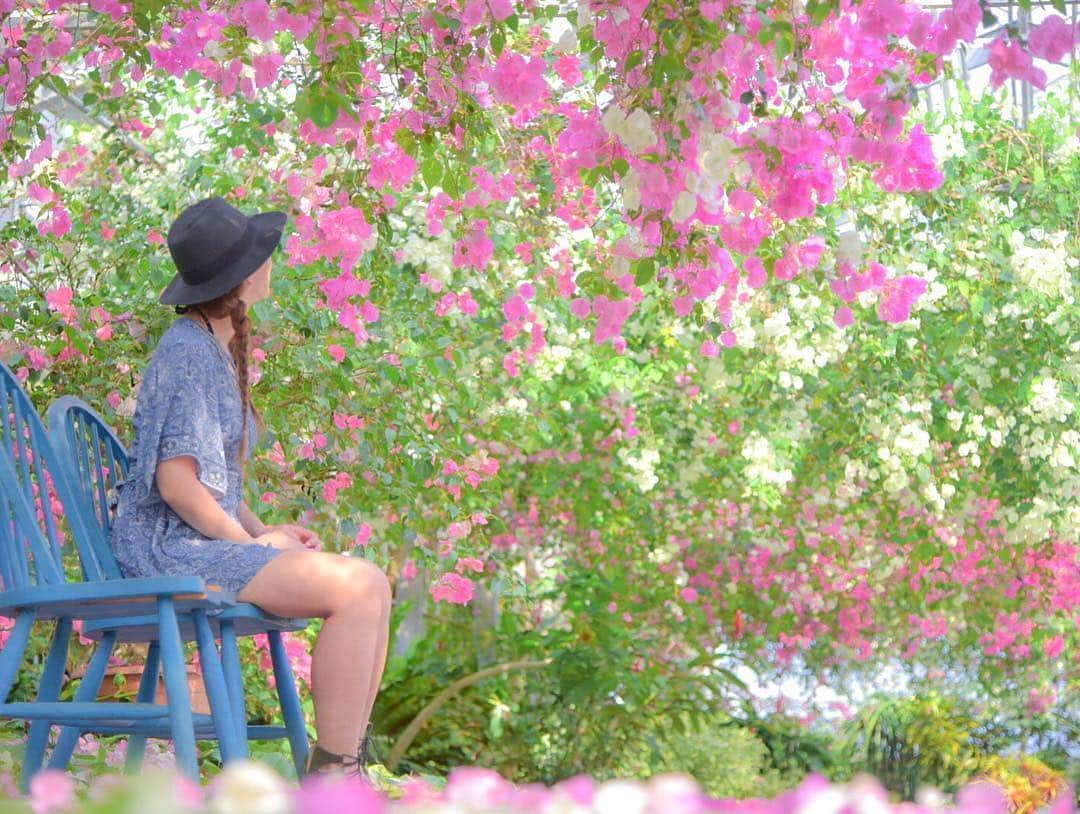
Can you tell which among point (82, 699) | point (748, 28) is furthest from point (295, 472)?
point (748, 28)

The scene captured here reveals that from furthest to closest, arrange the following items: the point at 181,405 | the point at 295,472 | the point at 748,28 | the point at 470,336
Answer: the point at 470,336 < the point at 295,472 < the point at 181,405 < the point at 748,28

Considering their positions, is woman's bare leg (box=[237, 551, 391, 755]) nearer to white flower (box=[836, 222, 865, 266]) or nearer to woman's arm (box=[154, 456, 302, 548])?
woman's arm (box=[154, 456, 302, 548])

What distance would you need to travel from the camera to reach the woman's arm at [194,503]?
8.24 feet

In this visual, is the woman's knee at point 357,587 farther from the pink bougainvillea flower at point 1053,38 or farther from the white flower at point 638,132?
the pink bougainvillea flower at point 1053,38

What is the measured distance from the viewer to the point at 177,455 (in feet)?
8.32

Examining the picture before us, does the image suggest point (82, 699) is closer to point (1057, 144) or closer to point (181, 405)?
point (181, 405)

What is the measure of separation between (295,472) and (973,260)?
3524 millimetres

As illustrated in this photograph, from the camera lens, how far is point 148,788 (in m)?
0.62

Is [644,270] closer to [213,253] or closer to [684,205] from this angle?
[684,205]

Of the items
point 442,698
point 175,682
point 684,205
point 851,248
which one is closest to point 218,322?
point 175,682

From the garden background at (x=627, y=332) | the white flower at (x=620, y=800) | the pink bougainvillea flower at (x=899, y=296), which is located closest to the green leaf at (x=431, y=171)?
the garden background at (x=627, y=332)

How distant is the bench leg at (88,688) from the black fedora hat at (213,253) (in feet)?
2.04

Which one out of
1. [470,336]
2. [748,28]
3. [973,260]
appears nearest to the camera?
[748,28]

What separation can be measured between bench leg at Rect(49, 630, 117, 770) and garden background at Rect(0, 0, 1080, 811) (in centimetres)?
57
